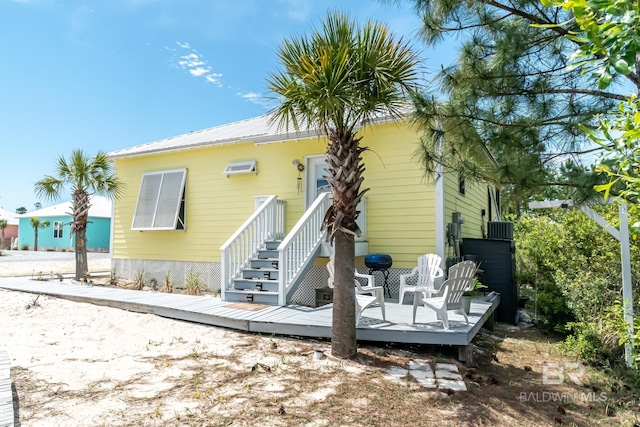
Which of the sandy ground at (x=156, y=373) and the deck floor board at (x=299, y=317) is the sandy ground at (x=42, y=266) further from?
the sandy ground at (x=156, y=373)

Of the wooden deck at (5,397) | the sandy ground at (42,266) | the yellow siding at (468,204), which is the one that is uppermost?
the yellow siding at (468,204)

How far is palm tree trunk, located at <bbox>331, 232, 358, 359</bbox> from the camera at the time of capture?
15.2 ft

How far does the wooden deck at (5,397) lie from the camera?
2.80 m

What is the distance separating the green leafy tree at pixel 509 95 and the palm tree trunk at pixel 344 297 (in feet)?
6.03

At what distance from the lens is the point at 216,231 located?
32.0ft

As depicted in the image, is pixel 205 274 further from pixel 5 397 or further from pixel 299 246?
pixel 5 397

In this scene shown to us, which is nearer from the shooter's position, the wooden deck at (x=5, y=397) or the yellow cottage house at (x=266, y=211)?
the wooden deck at (x=5, y=397)

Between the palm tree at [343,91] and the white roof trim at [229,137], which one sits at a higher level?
the white roof trim at [229,137]

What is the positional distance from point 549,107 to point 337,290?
3295 millimetres

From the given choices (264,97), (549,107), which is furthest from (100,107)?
(549,107)

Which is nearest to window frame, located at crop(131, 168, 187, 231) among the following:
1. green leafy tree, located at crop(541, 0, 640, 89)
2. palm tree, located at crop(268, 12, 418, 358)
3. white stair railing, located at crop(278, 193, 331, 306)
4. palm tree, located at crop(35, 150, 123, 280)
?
palm tree, located at crop(35, 150, 123, 280)

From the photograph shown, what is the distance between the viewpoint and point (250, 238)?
793 centimetres
